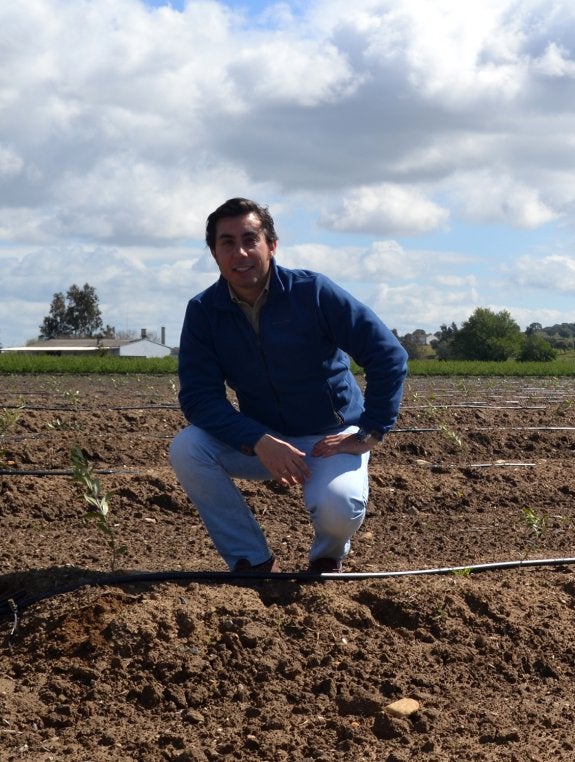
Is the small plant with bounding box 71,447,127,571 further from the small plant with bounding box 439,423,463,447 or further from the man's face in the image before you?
the small plant with bounding box 439,423,463,447

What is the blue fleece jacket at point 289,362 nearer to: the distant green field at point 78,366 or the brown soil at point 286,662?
the brown soil at point 286,662

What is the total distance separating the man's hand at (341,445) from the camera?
13.0 feet

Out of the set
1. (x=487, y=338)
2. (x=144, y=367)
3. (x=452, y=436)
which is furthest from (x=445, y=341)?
(x=452, y=436)

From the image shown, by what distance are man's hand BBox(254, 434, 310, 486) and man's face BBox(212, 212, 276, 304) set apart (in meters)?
0.62

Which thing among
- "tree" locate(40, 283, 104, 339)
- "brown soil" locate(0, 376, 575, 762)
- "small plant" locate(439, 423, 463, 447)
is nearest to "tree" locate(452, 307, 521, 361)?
"tree" locate(40, 283, 104, 339)

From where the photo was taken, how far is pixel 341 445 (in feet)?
13.0

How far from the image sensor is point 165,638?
322cm

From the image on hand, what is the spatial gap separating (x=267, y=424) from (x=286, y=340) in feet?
1.45

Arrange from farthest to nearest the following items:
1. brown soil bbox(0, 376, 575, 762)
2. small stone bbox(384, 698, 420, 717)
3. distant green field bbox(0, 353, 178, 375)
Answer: distant green field bbox(0, 353, 178, 375), small stone bbox(384, 698, 420, 717), brown soil bbox(0, 376, 575, 762)

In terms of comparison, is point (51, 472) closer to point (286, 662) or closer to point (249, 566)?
point (249, 566)

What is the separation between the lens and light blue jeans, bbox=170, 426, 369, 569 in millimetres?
3957

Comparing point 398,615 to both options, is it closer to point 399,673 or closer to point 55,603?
point 399,673

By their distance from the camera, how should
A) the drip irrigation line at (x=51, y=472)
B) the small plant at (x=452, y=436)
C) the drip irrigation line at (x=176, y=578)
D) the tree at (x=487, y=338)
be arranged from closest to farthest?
the drip irrigation line at (x=176, y=578), the drip irrigation line at (x=51, y=472), the small plant at (x=452, y=436), the tree at (x=487, y=338)

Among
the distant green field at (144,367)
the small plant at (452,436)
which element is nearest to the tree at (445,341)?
the distant green field at (144,367)
